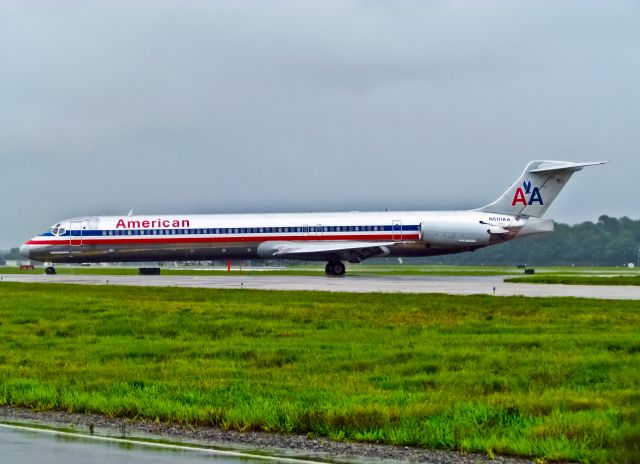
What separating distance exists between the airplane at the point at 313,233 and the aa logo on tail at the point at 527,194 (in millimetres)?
61

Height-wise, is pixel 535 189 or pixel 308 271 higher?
pixel 535 189

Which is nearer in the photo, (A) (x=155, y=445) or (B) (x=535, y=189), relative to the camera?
(A) (x=155, y=445)

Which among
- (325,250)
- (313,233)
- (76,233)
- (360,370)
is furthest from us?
(76,233)

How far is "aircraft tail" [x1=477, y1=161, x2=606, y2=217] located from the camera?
59.6m

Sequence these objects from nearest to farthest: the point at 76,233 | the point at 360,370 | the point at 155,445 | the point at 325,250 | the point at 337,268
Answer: the point at 155,445, the point at 360,370, the point at 325,250, the point at 337,268, the point at 76,233

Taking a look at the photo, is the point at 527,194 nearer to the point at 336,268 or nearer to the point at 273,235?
the point at 336,268

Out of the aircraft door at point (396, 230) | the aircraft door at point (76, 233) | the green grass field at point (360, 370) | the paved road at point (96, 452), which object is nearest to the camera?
the paved road at point (96, 452)

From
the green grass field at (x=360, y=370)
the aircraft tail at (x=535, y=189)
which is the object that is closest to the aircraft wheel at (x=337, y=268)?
the aircraft tail at (x=535, y=189)

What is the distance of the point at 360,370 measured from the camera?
17.1m

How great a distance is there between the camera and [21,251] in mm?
65062

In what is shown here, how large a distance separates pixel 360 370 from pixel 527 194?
44.4 m

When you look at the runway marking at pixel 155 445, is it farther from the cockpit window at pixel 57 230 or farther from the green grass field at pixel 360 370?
the cockpit window at pixel 57 230

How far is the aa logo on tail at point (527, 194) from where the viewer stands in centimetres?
5962

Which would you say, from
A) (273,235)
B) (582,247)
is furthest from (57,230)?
(582,247)
